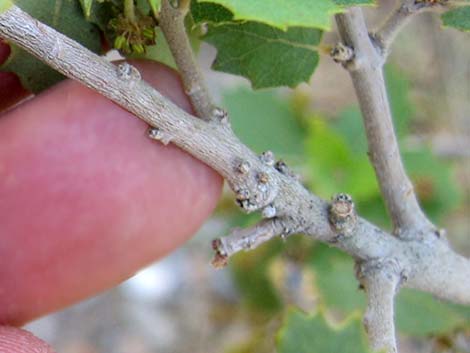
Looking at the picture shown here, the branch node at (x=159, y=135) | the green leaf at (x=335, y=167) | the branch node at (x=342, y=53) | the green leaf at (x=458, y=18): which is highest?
the green leaf at (x=335, y=167)

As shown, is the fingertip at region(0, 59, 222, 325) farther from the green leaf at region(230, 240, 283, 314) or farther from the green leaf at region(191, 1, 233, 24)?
the green leaf at region(230, 240, 283, 314)

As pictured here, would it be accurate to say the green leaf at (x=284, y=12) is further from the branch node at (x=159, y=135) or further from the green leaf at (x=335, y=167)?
the green leaf at (x=335, y=167)

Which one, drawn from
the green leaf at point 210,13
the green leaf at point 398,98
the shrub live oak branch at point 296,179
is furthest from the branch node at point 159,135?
the green leaf at point 398,98

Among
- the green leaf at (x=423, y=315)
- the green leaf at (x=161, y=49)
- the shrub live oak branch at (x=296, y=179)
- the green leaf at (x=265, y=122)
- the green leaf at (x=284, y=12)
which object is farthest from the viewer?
the green leaf at (x=265, y=122)

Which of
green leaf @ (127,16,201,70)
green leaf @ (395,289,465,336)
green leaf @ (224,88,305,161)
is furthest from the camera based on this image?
green leaf @ (224,88,305,161)

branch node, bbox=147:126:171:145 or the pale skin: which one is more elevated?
branch node, bbox=147:126:171:145

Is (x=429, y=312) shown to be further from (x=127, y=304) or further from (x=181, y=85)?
(x=127, y=304)

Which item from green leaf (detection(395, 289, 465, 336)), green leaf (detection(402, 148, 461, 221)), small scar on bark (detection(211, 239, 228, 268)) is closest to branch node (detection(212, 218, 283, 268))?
small scar on bark (detection(211, 239, 228, 268))

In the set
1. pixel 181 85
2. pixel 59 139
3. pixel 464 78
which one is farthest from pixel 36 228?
pixel 464 78
